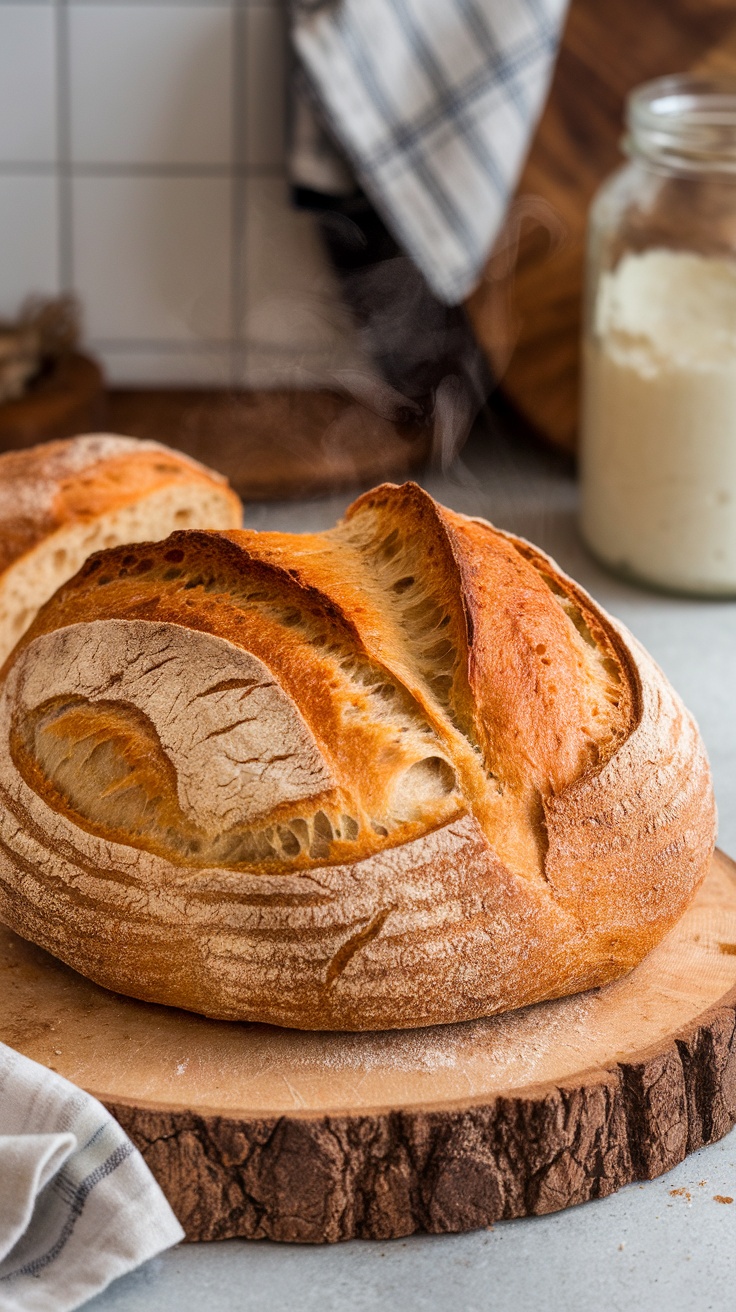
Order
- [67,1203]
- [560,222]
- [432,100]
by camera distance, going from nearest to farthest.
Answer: [67,1203], [432,100], [560,222]

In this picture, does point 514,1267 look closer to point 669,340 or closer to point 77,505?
point 77,505

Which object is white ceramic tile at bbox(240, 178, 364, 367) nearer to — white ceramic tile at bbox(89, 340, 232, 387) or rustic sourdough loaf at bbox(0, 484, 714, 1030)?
white ceramic tile at bbox(89, 340, 232, 387)

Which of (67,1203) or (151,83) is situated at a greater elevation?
(151,83)

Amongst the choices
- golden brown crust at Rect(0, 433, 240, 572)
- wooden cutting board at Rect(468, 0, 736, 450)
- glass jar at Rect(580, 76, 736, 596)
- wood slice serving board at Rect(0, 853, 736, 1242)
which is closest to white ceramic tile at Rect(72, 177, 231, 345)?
wooden cutting board at Rect(468, 0, 736, 450)

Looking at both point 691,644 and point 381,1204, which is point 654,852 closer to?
point 381,1204

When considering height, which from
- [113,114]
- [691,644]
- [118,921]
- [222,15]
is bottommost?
[691,644]

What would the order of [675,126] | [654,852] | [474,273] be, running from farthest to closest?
[474,273]
[675,126]
[654,852]

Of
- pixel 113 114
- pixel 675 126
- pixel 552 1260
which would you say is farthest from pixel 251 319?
pixel 552 1260

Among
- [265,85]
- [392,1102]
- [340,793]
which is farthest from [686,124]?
[392,1102]
